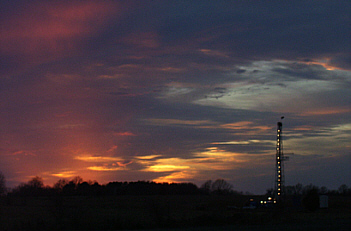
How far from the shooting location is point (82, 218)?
95.1 feet

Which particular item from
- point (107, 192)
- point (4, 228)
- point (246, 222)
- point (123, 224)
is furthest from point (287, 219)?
point (107, 192)

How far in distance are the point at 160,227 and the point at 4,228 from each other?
1050 centimetres

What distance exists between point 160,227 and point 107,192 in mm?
98625

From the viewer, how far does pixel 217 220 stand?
31672mm

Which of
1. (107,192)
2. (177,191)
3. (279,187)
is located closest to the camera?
(279,187)

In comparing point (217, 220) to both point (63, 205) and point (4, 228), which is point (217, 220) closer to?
point (63, 205)

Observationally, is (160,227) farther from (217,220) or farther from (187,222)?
(217,220)

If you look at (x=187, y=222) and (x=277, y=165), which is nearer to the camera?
(x=187, y=222)

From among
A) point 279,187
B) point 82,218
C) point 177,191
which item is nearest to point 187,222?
point 82,218

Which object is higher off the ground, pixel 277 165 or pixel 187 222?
pixel 277 165

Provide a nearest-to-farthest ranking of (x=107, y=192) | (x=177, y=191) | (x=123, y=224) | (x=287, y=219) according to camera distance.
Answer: (x=123, y=224), (x=287, y=219), (x=107, y=192), (x=177, y=191)

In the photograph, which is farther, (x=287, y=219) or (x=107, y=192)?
(x=107, y=192)

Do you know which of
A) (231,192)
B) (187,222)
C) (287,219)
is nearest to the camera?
(187,222)

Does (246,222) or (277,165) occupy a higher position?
(277,165)
